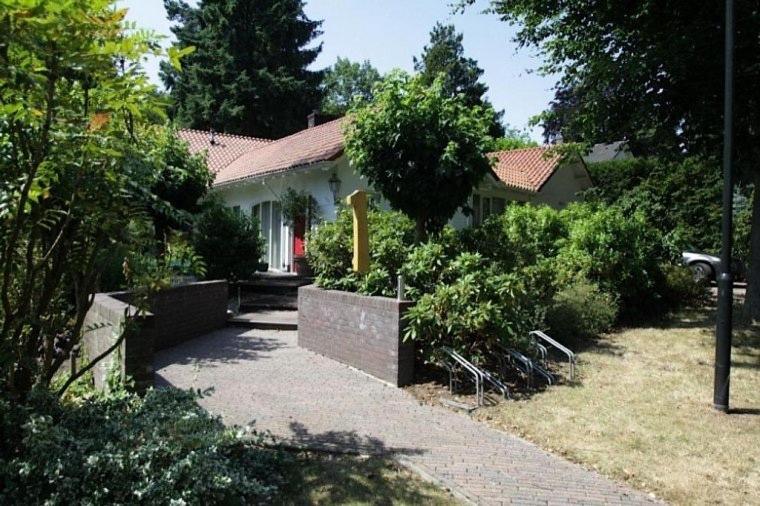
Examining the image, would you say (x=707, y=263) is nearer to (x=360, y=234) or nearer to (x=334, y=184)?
(x=334, y=184)

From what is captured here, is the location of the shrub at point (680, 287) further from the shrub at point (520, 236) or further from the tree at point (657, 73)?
the shrub at point (520, 236)

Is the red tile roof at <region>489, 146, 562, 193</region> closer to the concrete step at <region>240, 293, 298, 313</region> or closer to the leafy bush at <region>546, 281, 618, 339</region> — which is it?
the concrete step at <region>240, 293, 298, 313</region>

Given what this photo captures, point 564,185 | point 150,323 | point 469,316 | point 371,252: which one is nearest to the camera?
point 150,323

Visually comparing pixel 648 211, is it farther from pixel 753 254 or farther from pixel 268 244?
pixel 268 244

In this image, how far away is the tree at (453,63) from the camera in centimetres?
4662

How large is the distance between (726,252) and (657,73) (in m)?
5.52

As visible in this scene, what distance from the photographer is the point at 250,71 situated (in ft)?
115

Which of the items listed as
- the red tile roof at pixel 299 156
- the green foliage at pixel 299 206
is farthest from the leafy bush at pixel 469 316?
the green foliage at pixel 299 206

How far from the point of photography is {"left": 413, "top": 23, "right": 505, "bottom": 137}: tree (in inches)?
1836

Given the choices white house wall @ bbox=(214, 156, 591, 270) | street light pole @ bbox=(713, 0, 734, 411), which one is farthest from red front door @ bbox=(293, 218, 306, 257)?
street light pole @ bbox=(713, 0, 734, 411)

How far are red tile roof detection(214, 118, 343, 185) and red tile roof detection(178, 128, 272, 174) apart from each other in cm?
49

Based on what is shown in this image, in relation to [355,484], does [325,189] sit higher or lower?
higher

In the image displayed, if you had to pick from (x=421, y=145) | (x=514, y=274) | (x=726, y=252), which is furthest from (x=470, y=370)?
(x=421, y=145)

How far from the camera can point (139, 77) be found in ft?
10.4
